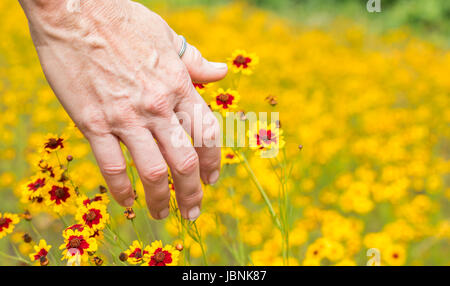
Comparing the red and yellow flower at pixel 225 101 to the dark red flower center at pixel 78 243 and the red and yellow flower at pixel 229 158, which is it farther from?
the dark red flower center at pixel 78 243

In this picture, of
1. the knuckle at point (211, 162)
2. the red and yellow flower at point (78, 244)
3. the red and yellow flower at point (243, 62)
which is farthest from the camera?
the red and yellow flower at point (243, 62)

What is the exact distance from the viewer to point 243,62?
111cm

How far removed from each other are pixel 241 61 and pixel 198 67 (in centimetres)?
18

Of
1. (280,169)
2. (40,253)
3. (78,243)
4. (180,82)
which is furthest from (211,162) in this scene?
(280,169)

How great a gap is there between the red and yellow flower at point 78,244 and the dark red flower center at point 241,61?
57 cm

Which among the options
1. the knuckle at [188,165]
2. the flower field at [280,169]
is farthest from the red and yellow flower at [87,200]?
the knuckle at [188,165]

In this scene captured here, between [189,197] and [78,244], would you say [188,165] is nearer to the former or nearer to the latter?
[189,197]

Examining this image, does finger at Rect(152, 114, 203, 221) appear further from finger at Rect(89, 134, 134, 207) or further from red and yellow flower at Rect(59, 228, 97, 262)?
red and yellow flower at Rect(59, 228, 97, 262)

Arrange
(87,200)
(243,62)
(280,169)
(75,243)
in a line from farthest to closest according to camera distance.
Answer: (280,169), (243,62), (87,200), (75,243)

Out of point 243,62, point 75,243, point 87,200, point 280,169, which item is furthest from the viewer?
point 280,169

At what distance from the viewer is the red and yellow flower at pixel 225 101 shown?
3.23ft

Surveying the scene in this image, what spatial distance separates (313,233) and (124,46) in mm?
1311

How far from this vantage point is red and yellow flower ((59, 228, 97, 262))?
0.82 meters

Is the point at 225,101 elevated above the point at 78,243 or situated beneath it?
elevated above
